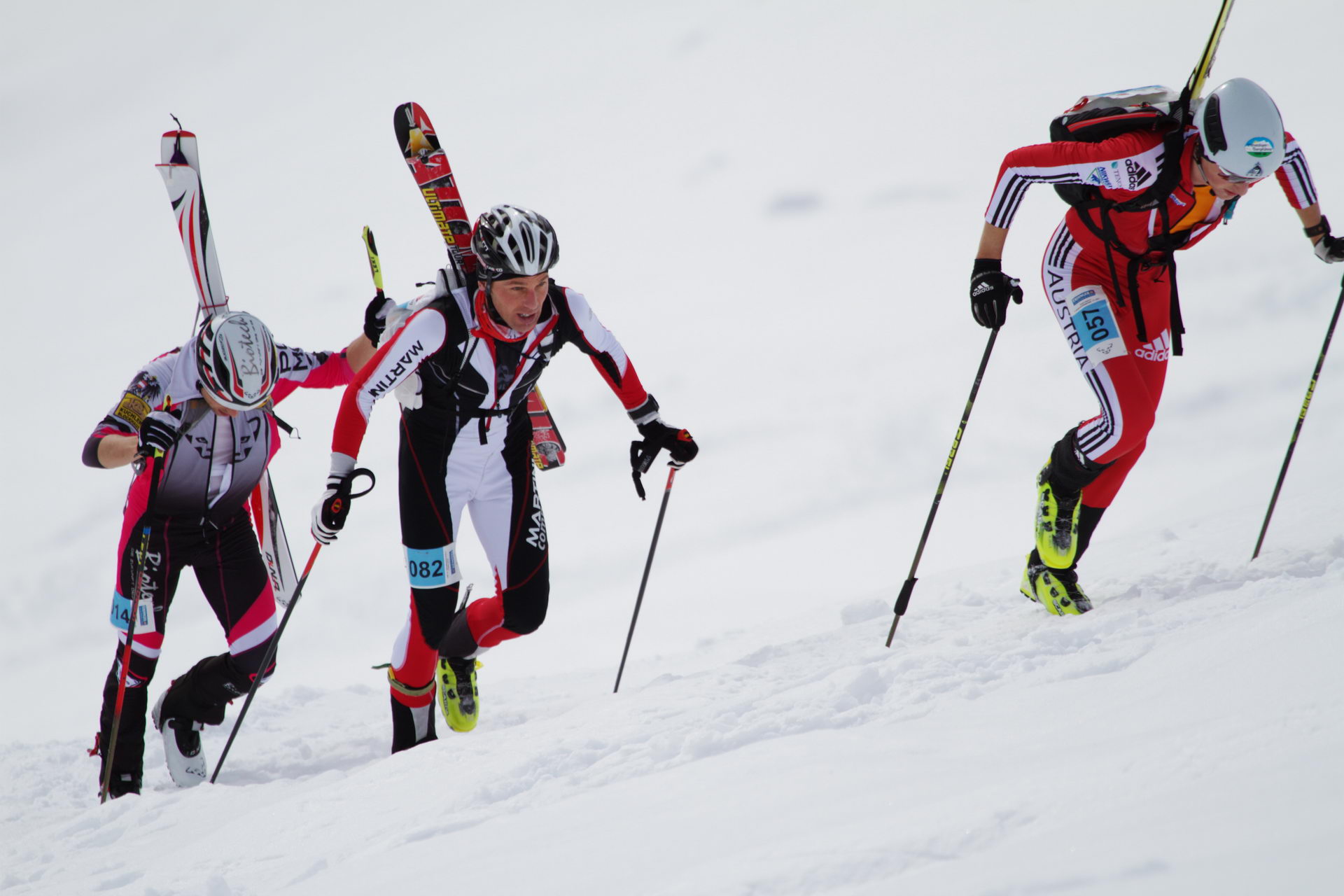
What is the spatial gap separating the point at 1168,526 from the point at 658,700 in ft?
14.0

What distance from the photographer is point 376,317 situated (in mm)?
5340

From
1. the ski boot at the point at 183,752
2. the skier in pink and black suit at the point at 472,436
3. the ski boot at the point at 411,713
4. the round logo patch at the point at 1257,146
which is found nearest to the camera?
the round logo patch at the point at 1257,146

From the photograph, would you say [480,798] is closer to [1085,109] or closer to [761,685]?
[761,685]

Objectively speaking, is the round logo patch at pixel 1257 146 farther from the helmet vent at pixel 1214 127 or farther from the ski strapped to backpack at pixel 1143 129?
the ski strapped to backpack at pixel 1143 129

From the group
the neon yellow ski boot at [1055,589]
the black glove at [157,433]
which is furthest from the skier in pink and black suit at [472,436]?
the neon yellow ski boot at [1055,589]

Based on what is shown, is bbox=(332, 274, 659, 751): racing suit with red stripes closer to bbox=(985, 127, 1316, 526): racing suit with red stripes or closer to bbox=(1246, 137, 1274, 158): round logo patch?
bbox=(985, 127, 1316, 526): racing suit with red stripes

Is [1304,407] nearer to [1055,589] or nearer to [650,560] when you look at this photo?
[1055,589]

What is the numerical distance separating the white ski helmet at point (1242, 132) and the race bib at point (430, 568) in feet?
12.0

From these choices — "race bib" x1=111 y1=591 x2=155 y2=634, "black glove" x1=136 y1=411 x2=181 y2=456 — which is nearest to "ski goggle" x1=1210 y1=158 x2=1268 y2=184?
"black glove" x1=136 y1=411 x2=181 y2=456

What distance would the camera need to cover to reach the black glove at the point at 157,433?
16.1 ft

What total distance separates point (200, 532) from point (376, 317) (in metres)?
1.41

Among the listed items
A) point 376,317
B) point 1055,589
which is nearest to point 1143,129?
point 1055,589

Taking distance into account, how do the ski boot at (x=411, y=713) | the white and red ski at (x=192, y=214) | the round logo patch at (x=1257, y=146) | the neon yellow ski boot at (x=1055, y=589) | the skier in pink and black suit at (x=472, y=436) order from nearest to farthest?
1. the round logo patch at (x=1257, y=146)
2. the skier in pink and black suit at (x=472, y=436)
3. the neon yellow ski boot at (x=1055, y=589)
4. the ski boot at (x=411, y=713)
5. the white and red ski at (x=192, y=214)

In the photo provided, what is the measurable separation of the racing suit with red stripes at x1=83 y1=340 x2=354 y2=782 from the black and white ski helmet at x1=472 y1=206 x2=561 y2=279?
4.89 feet
